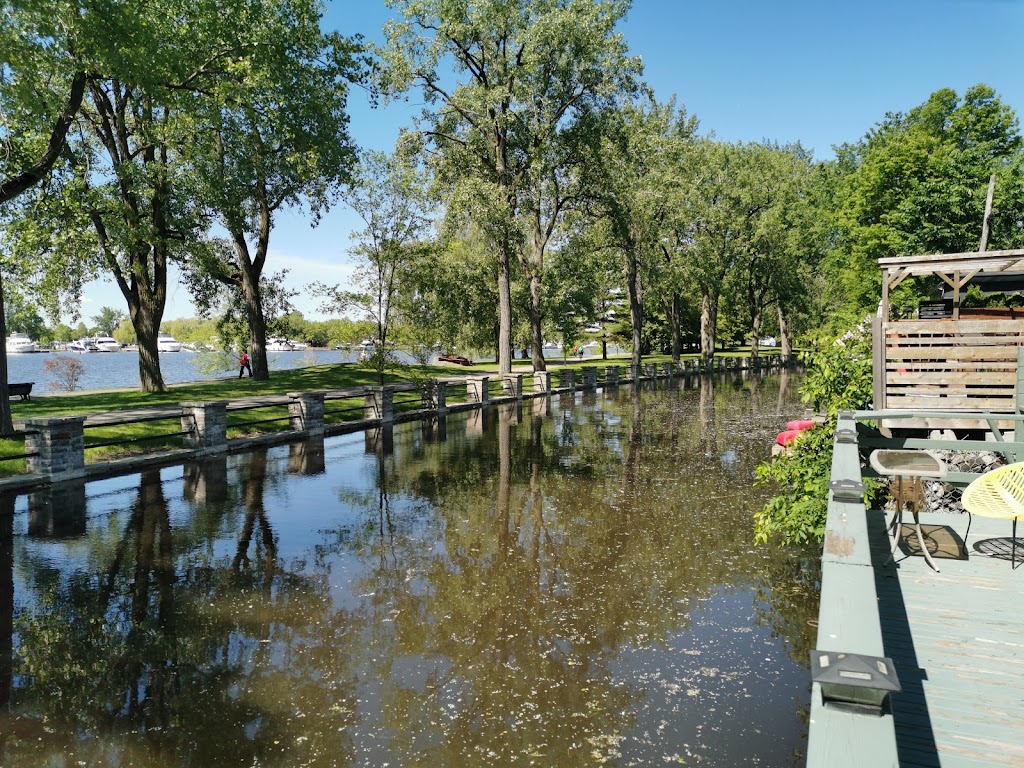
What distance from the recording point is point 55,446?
13.8 meters

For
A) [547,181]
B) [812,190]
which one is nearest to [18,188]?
[547,181]

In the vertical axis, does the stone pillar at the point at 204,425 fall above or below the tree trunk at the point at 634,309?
below

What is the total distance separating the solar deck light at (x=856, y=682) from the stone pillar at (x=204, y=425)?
17.1m

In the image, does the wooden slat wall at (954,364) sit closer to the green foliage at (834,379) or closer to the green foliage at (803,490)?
the green foliage at (834,379)

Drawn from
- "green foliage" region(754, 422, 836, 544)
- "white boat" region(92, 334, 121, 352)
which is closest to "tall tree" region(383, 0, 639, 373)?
"green foliage" region(754, 422, 836, 544)

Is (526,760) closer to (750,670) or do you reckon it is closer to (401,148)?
(750,670)

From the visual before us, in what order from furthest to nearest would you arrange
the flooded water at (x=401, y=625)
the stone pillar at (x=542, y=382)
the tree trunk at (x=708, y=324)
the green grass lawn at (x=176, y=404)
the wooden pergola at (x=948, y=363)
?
the tree trunk at (x=708, y=324) < the stone pillar at (x=542, y=382) < the green grass lawn at (x=176, y=404) < the wooden pergola at (x=948, y=363) < the flooded water at (x=401, y=625)

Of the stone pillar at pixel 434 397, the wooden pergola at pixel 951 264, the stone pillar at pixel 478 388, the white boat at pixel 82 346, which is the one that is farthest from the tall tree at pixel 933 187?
the white boat at pixel 82 346

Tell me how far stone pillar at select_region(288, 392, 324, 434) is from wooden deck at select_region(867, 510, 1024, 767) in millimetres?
17053

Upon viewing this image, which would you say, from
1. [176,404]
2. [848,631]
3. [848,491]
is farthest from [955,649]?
[176,404]

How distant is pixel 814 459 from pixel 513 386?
77.5 feet

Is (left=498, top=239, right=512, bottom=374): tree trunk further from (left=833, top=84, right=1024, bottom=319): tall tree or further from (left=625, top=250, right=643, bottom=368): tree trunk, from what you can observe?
(left=833, top=84, right=1024, bottom=319): tall tree

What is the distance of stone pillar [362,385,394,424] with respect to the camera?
23516mm

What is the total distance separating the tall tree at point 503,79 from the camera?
29.6 metres
